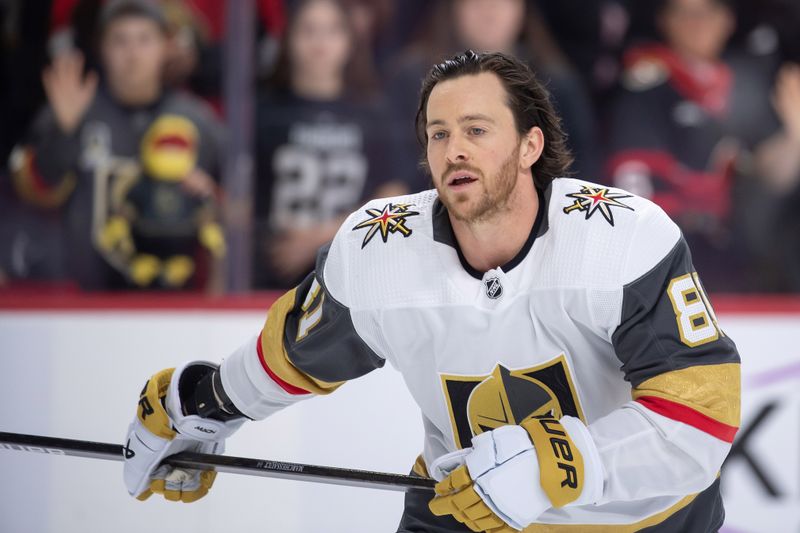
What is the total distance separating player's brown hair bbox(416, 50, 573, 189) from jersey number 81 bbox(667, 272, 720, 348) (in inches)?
14.0

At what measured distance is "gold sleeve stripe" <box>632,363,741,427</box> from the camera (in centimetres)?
163

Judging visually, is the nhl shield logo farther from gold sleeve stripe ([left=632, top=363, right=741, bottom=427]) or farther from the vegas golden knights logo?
gold sleeve stripe ([left=632, top=363, right=741, bottom=427])

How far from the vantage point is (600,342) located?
5.86 ft

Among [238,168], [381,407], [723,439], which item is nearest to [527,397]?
[723,439]

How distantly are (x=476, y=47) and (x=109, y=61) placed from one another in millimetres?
1530

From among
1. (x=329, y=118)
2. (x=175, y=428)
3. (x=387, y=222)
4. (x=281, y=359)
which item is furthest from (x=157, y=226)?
(x=387, y=222)

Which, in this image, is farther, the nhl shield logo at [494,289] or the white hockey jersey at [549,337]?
the nhl shield logo at [494,289]

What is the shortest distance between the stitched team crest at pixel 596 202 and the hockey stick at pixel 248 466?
0.54 metres

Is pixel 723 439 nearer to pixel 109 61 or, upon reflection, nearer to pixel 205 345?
pixel 205 345

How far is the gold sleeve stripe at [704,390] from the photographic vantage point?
163 centimetres

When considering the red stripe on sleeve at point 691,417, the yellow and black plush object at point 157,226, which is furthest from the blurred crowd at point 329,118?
the red stripe on sleeve at point 691,417

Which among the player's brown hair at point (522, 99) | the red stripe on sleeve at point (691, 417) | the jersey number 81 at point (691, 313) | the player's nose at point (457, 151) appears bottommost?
the red stripe on sleeve at point (691, 417)

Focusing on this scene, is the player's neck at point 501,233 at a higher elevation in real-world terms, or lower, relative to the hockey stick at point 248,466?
higher

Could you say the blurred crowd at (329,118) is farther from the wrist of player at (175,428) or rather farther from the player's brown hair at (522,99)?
the player's brown hair at (522,99)
